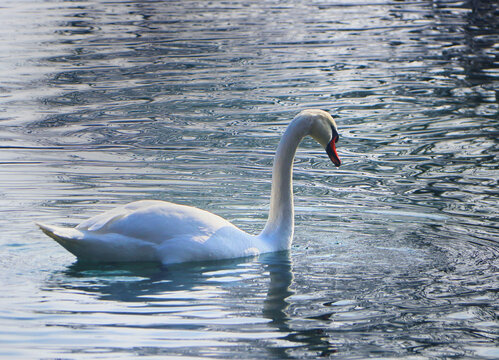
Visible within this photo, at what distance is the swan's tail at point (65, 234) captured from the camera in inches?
258

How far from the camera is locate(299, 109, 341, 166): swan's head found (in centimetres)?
765

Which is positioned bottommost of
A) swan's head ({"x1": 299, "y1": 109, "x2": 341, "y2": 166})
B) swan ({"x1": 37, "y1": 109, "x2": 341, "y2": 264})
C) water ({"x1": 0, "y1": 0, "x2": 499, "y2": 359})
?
water ({"x1": 0, "y1": 0, "x2": 499, "y2": 359})

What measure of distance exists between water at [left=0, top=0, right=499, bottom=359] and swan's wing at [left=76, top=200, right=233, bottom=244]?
28 centimetres

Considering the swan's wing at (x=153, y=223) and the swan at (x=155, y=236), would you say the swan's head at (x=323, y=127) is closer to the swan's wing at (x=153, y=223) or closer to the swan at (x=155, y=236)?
the swan at (x=155, y=236)

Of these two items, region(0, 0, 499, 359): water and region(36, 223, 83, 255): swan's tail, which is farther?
region(36, 223, 83, 255): swan's tail

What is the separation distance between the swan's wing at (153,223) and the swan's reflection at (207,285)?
0.25 metres

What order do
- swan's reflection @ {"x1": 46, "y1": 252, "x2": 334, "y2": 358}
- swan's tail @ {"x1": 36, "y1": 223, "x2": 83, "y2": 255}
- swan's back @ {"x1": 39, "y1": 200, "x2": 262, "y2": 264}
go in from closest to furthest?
swan's reflection @ {"x1": 46, "y1": 252, "x2": 334, "y2": 358} → swan's tail @ {"x1": 36, "y1": 223, "x2": 83, "y2": 255} → swan's back @ {"x1": 39, "y1": 200, "x2": 262, "y2": 264}

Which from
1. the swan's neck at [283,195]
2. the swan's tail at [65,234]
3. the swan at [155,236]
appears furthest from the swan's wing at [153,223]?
the swan's neck at [283,195]

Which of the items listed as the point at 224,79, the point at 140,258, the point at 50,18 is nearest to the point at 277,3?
the point at 50,18

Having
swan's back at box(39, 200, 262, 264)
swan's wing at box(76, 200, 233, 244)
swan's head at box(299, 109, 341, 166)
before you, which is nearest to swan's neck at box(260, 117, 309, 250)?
swan's head at box(299, 109, 341, 166)

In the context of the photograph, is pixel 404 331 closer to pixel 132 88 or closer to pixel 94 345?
pixel 94 345

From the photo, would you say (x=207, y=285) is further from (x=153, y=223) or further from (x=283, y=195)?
(x=283, y=195)

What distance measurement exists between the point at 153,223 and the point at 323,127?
1.68m

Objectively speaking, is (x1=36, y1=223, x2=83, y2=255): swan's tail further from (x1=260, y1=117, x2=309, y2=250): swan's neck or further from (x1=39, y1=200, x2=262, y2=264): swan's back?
(x1=260, y1=117, x2=309, y2=250): swan's neck
